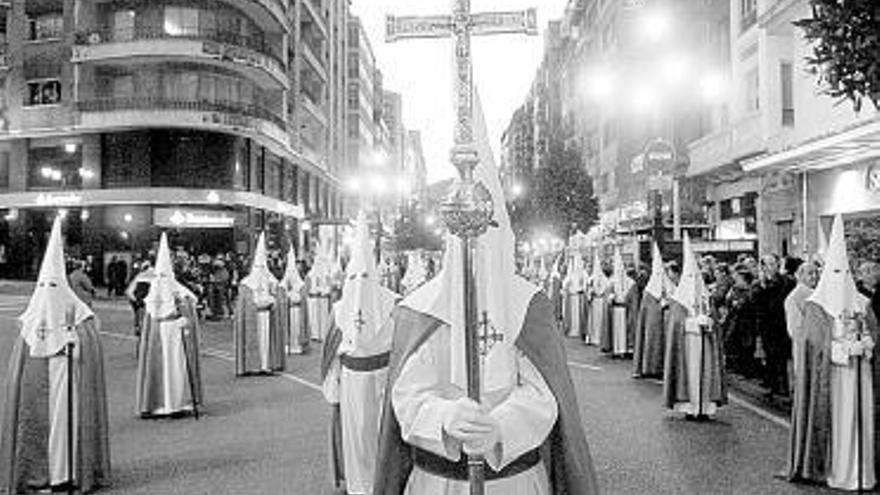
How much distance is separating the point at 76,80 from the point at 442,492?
41651 mm

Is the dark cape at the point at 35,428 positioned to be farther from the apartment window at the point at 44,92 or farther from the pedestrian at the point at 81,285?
the apartment window at the point at 44,92

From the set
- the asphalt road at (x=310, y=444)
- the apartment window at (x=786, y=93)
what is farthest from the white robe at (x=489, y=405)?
the apartment window at (x=786, y=93)

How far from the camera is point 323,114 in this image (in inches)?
2496

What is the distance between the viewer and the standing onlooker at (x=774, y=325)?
1195 cm

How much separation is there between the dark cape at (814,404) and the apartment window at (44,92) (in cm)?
4065

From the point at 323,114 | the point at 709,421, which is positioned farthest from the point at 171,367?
the point at 323,114

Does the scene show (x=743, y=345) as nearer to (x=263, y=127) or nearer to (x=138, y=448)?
(x=138, y=448)

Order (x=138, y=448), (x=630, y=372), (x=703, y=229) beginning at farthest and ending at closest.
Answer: (x=703, y=229), (x=630, y=372), (x=138, y=448)

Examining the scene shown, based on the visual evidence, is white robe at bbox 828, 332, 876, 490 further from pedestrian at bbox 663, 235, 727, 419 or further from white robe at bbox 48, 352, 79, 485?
white robe at bbox 48, 352, 79, 485

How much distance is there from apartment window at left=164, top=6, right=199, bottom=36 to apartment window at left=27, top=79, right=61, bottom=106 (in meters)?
6.07

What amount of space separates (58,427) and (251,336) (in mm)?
8266

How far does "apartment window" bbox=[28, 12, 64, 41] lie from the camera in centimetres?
4269

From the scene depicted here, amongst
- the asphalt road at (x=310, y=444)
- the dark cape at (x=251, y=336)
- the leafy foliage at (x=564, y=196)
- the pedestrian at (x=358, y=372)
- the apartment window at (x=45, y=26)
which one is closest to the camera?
the pedestrian at (x=358, y=372)

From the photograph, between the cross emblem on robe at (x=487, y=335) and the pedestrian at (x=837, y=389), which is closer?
the cross emblem on robe at (x=487, y=335)
